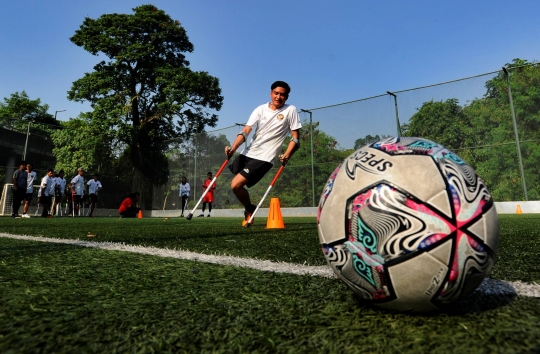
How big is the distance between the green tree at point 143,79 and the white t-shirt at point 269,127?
20.4m

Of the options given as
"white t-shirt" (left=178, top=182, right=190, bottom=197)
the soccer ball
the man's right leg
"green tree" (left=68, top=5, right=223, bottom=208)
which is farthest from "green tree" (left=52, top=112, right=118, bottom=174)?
the soccer ball

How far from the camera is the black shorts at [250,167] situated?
19.3 feet

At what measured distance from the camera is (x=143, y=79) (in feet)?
91.1

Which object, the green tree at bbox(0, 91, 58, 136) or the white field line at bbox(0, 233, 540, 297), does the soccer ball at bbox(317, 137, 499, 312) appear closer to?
the white field line at bbox(0, 233, 540, 297)

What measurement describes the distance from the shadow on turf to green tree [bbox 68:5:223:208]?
81.4 feet

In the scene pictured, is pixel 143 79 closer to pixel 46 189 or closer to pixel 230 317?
pixel 46 189

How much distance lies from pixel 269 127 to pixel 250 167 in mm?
702

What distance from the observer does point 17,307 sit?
152 cm

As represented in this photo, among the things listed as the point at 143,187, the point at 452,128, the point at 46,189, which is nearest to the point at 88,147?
the point at 143,187

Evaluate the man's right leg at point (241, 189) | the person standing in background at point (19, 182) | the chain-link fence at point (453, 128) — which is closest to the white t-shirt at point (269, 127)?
the man's right leg at point (241, 189)

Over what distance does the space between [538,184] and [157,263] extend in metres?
14.9

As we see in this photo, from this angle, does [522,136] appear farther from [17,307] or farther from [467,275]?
[17,307]

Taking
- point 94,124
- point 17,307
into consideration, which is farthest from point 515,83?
point 94,124

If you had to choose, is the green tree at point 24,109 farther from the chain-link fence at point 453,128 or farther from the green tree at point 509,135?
the green tree at point 509,135
